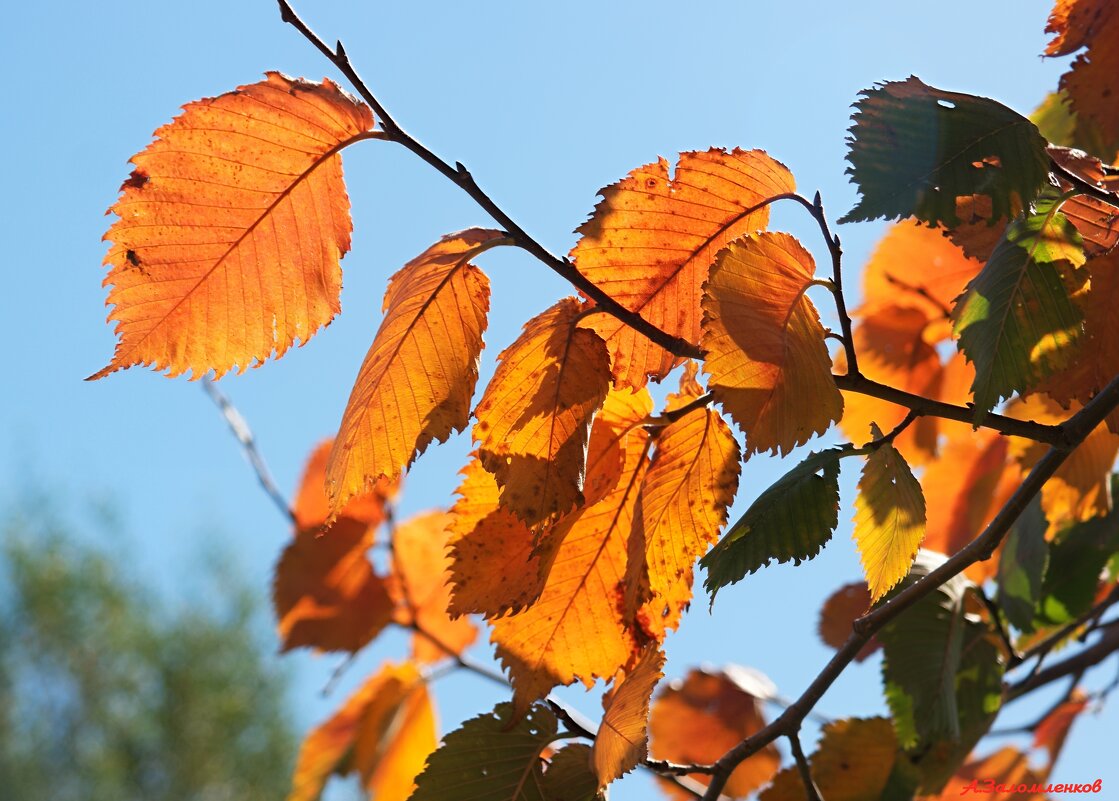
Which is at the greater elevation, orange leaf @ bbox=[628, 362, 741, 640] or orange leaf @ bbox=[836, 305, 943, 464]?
orange leaf @ bbox=[836, 305, 943, 464]

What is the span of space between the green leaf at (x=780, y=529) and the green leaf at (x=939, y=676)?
289 millimetres

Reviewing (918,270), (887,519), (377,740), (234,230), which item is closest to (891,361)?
(918,270)

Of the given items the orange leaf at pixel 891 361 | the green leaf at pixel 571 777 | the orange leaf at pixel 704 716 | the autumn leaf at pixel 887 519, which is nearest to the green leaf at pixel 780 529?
the autumn leaf at pixel 887 519

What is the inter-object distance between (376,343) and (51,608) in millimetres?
10707

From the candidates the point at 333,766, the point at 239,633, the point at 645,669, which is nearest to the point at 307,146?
the point at 645,669

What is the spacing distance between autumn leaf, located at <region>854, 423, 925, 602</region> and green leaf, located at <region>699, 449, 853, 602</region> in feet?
0.06

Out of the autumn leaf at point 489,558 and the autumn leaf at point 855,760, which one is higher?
the autumn leaf at point 855,760

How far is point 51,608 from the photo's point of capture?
390 inches

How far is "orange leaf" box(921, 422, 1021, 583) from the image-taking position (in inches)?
33.0

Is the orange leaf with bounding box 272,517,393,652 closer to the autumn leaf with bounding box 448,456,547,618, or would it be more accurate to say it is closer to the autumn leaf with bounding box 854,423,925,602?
the autumn leaf with bounding box 448,456,547,618

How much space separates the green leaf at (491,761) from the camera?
1.63 ft

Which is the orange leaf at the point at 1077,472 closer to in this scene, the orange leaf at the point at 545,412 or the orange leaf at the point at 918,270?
the orange leaf at the point at 918,270

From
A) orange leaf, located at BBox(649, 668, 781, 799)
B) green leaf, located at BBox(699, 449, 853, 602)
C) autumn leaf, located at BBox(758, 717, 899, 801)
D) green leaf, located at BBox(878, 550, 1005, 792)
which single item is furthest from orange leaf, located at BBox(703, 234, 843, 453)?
orange leaf, located at BBox(649, 668, 781, 799)

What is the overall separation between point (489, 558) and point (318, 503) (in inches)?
23.2
